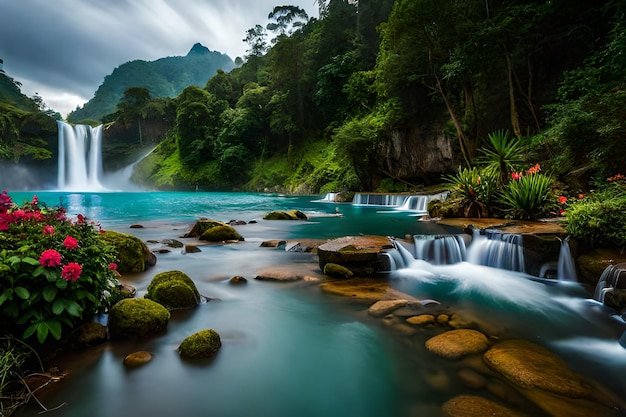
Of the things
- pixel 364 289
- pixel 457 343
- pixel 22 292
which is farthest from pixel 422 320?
pixel 22 292

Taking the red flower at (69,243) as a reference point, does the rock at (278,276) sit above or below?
below

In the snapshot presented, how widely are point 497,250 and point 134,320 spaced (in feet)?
21.3

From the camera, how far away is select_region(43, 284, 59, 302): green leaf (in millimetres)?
2490

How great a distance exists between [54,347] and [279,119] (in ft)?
128

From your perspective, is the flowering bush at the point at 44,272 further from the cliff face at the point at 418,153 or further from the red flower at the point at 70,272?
the cliff face at the point at 418,153

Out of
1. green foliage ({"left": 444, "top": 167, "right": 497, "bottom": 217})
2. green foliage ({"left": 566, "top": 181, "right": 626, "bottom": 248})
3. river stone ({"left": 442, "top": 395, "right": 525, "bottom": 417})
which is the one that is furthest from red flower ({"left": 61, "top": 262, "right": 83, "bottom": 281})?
green foliage ({"left": 444, "top": 167, "right": 497, "bottom": 217})

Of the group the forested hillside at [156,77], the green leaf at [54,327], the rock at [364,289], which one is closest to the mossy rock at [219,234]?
the rock at [364,289]

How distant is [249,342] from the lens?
12.0 feet

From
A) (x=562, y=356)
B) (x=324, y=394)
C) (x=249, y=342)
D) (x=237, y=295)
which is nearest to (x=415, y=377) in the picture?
(x=324, y=394)

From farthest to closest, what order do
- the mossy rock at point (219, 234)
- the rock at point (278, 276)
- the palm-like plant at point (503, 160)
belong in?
1. the palm-like plant at point (503, 160)
2. the mossy rock at point (219, 234)
3. the rock at point (278, 276)

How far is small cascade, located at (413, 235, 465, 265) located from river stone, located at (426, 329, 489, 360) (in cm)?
345

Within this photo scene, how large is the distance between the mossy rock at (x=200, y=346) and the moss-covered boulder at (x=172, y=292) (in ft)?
3.79

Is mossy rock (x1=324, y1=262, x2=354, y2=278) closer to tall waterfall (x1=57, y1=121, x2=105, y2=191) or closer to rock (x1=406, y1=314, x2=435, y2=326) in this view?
rock (x1=406, y1=314, x2=435, y2=326)

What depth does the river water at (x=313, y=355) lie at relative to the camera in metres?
2.56
